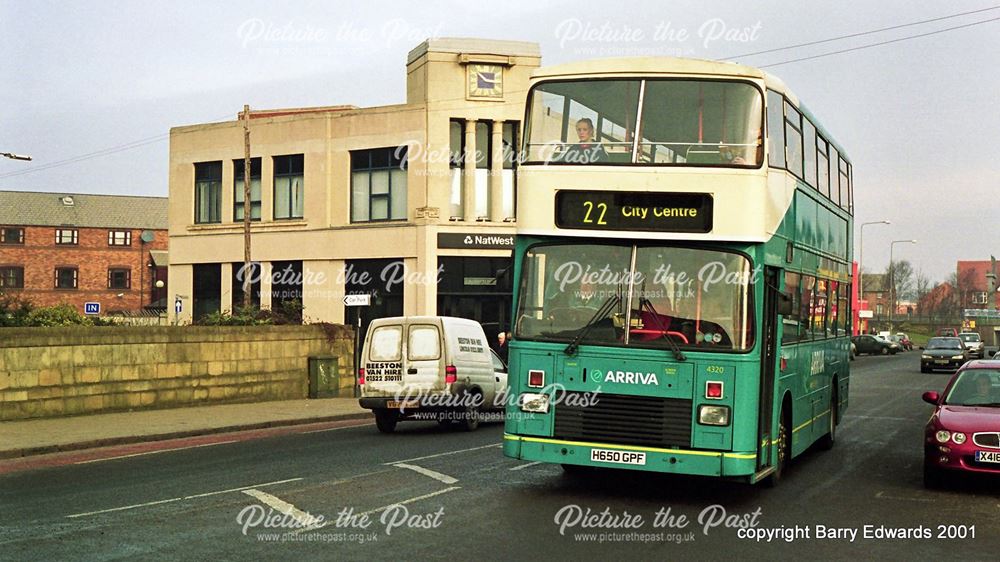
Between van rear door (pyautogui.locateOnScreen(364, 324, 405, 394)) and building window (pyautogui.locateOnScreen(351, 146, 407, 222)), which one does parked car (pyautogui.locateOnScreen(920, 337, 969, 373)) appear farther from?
van rear door (pyautogui.locateOnScreen(364, 324, 405, 394))

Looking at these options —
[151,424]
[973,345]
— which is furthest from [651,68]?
[973,345]

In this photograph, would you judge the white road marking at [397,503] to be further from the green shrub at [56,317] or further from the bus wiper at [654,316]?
the green shrub at [56,317]

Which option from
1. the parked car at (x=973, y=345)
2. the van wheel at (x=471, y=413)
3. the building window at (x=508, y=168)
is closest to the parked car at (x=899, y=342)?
the parked car at (x=973, y=345)

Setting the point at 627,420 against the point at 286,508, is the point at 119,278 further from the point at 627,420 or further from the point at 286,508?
the point at 627,420

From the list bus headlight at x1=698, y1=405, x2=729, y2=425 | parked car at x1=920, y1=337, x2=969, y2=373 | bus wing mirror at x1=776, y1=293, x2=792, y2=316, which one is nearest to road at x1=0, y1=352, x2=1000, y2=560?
bus headlight at x1=698, y1=405, x2=729, y2=425

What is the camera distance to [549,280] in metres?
10.9

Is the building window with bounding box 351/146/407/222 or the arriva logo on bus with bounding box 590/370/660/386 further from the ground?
the building window with bounding box 351/146/407/222

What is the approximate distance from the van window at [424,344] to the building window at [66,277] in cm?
8490

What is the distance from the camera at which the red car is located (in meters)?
11.7

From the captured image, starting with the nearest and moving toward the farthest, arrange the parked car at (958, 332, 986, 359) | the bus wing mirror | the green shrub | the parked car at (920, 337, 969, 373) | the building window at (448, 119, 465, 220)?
the bus wing mirror, the green shrub, the building window at (448, 119, 465, 220), the parked car at (920, 337, 969, 373), the parked car at (958, 332, 986, 359)

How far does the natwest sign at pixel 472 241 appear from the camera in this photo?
4225cm

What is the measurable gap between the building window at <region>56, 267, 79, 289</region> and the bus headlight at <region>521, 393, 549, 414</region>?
93070mm

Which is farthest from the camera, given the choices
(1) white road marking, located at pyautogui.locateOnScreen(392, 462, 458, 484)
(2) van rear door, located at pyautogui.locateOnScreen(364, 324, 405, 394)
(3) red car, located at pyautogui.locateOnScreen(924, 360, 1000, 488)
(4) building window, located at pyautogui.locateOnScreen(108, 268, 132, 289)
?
(4) building window, located at pyautogui.locateOnScreen(108, 268, 132, 289)

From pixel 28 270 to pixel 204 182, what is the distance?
5308cm
